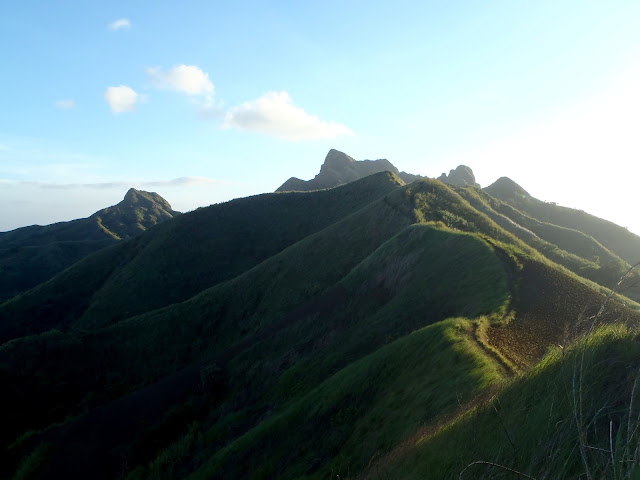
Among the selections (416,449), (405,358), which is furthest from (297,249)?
(416,449)

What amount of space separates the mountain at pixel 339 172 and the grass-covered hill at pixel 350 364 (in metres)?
81.7

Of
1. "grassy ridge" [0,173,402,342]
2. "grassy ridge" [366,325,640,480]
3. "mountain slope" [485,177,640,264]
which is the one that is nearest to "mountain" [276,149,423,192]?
"mountain slope" [485,177,640,264]

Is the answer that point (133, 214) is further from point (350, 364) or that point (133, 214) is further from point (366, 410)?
point (366, 410)

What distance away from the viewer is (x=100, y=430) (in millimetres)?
26328

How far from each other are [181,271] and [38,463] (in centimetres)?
3564

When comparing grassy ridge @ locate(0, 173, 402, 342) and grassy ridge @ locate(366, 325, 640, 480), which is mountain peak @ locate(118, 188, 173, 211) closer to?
grassy ridge @ locate(0, 173, 402, 342)

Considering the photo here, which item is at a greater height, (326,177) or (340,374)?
(326,177)

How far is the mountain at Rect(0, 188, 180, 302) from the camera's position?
89831 mm

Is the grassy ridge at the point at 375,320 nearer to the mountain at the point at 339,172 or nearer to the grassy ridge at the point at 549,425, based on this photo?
the grassy ridge at the point at 549,425

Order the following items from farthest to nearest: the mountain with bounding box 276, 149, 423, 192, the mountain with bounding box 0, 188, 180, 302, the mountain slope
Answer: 1. the mountain with bounding box 276, 149, 423, 192
2. the mountain with bounding box 0, 188, 180, 302
3. the mountain slope

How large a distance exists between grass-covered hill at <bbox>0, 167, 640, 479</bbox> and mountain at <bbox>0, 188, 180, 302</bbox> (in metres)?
37.7

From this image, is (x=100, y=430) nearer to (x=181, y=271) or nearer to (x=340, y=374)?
(x=340, y=374)

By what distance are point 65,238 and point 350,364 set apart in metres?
137

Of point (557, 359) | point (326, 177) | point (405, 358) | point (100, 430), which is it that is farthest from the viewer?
point (326, 177)
